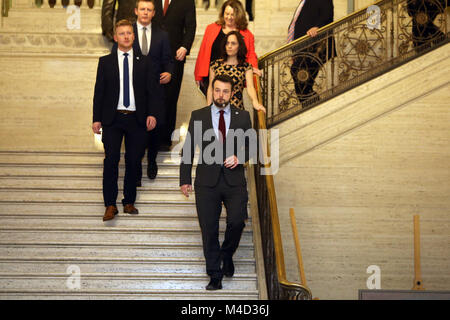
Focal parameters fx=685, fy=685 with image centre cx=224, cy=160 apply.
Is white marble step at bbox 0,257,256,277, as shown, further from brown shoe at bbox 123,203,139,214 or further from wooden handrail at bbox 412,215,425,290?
wooden handrail at bbox 412,215,425,290

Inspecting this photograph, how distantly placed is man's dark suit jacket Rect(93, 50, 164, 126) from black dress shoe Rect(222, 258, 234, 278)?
167 cm

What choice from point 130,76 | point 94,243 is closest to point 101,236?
point 94,243

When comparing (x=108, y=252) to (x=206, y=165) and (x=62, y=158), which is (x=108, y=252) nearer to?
(x=206, y=165)

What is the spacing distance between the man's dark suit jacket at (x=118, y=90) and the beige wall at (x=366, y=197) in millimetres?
2167

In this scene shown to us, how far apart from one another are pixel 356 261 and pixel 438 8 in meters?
3.44

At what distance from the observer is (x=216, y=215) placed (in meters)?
5.96

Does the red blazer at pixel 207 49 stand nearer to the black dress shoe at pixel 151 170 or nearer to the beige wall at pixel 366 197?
the black dress shoe at pixel 151 170

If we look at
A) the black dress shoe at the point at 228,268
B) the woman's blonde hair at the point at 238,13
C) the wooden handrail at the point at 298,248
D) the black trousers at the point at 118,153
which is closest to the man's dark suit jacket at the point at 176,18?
the woman's blonde hair at the point at 238,13

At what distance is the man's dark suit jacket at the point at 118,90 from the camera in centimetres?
675

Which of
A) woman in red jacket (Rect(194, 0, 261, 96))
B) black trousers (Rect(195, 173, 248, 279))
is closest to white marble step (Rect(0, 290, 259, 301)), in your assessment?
black trousers (Rect(195, 173, 248, 279))

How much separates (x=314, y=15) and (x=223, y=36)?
1918 millimetres

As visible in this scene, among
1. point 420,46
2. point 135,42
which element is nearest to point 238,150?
point 135,42

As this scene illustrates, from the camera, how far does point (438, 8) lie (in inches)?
350
